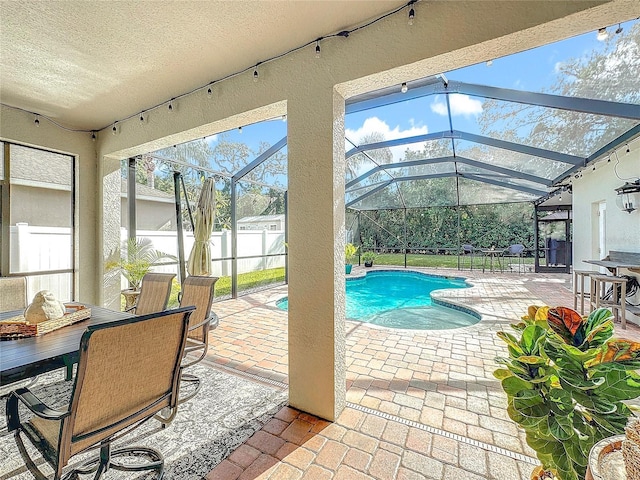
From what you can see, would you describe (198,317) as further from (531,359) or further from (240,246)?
(240,246)

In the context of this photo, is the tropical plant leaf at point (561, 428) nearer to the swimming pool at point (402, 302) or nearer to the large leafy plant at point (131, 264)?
the swimming pool at point (402, 302)

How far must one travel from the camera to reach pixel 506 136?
16.8ft

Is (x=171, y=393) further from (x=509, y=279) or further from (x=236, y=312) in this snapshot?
(x=509, y=279)

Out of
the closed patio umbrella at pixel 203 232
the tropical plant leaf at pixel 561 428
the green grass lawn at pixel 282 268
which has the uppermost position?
the closed patio umbrella at pixel 203 232

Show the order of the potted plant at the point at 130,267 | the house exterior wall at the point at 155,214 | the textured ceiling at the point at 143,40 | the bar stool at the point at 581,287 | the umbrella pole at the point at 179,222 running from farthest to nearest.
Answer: the house exterior wall at the point at 155,214 → the bar stool at the point at 581,287 → the umbrella pole at the point at 179,222 → the potted plant at the point at 130,267 → the textured ceiling at the point at 143,40

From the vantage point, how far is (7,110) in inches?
140

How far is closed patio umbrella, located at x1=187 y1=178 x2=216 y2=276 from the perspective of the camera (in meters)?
4.71

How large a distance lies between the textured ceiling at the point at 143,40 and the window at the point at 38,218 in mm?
1081

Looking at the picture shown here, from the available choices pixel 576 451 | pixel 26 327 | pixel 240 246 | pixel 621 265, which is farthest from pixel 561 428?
pixel 240 246

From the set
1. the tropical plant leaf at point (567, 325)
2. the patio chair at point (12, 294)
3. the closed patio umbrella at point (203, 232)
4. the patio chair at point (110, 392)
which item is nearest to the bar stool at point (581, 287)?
the tropical plant leaf at point (567, 325)

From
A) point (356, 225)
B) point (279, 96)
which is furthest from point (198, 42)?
point (356, 225)

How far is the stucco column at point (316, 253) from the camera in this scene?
2.28 m

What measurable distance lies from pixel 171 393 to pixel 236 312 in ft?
13.0

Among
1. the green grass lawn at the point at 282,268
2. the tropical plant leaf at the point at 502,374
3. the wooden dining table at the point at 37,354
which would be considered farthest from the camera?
the green grass lawn at the point at 282,268
